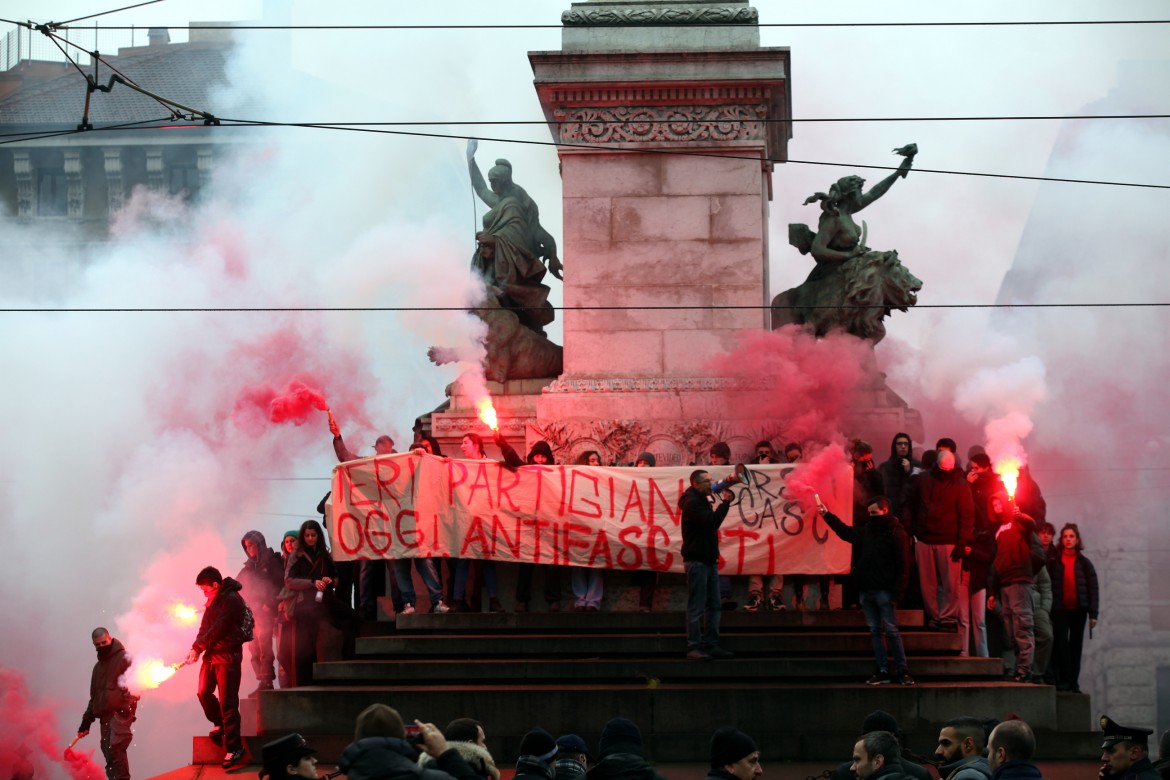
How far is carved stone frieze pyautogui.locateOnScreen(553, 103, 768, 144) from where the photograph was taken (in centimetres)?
2355

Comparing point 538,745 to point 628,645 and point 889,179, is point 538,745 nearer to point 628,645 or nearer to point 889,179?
point 628,645

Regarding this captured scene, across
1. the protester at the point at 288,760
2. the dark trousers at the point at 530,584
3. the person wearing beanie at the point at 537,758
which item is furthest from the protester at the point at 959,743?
the dark trousers at the point at 530,584

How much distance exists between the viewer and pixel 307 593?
63.0ft

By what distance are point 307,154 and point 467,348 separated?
76.9 ft

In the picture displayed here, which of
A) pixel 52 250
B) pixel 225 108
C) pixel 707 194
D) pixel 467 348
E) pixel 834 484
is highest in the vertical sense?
pixel 225 108

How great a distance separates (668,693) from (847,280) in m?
7.54

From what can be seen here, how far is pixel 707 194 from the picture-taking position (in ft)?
77.4

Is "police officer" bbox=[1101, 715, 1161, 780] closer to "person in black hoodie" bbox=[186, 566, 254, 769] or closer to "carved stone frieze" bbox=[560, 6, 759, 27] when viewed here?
"person in black hoodie" bbox=[186, 566, 254, 769]

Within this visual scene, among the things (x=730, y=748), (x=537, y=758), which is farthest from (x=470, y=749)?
(x=730, y=748)

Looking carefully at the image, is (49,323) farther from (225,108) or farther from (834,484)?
(834,484)

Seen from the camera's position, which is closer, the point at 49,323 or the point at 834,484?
the point at 834,484

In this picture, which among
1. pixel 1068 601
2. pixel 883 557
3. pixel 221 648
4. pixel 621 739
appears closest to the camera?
pixel 621 739

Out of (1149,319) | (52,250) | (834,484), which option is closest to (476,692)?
(834,484)

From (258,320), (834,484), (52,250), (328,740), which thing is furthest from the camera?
(52,250)
